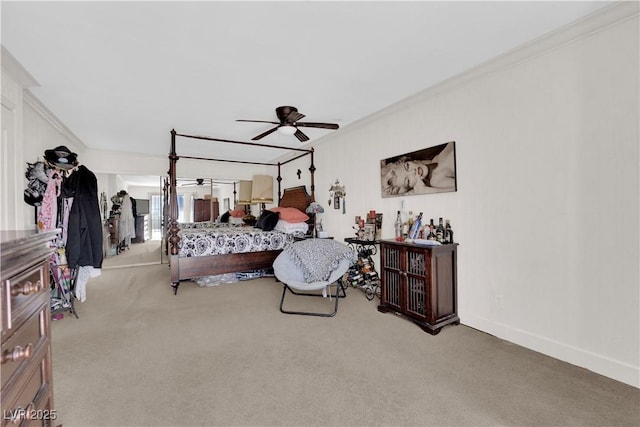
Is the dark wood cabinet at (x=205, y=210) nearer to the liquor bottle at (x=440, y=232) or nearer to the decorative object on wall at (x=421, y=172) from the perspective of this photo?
the decorative object on wall at (x=421, y=172)

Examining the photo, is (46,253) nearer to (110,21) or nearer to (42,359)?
(42,359)

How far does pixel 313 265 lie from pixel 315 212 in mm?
1652

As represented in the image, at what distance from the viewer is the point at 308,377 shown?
1.90 metres

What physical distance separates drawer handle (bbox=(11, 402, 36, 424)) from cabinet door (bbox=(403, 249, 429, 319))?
2608mm

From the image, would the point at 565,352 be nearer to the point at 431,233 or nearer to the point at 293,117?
the point at 431,233

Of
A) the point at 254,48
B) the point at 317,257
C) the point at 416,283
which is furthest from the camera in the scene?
the point at 317,257

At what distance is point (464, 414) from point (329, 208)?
3.51 metres

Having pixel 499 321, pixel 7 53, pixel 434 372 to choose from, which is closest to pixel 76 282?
pixel 7 53

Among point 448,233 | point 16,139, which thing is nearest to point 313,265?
point 448,233

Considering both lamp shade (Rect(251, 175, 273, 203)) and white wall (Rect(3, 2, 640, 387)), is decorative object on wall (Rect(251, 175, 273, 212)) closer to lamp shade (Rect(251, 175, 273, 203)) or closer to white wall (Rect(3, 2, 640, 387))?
lamp shade (Rect(251, 175, 273, 203))

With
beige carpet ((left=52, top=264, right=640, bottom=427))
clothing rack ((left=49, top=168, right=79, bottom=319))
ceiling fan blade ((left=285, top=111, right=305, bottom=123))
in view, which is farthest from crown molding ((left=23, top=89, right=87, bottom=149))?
ceiling fan blade ((left=285, top=111, right=305, bottom=123))

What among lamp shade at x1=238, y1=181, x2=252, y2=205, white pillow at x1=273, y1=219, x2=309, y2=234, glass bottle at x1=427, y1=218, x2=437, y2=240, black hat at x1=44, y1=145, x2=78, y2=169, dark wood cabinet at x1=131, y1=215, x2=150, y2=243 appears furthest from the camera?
dark wood cabinet at x1=131, y1=215, x2=150, y2=243

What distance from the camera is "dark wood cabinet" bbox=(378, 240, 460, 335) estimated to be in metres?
2.61

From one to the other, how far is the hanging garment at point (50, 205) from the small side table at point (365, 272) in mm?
3427
